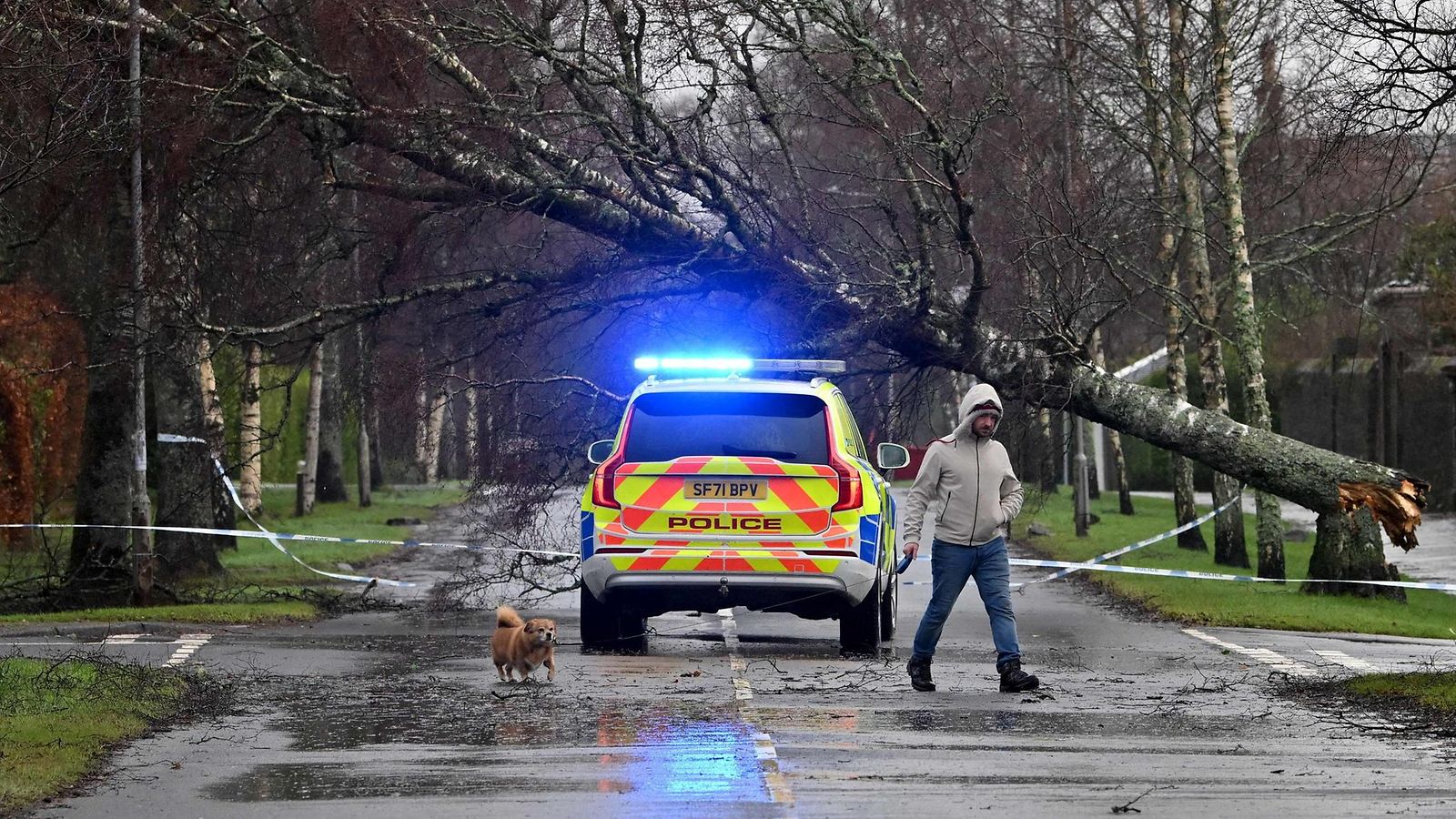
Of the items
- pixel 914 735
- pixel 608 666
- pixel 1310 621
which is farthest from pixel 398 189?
pixel 914 735

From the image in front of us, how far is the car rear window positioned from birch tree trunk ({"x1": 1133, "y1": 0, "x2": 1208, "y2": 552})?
11801mm

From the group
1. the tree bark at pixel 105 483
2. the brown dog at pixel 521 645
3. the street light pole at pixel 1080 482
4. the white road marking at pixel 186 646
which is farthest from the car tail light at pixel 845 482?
the street light pole at pixel 1080 482

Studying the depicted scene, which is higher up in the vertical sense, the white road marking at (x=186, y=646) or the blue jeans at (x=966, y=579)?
the blue jeans at (x=966, y=579)

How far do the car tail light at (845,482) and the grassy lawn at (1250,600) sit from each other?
552cm

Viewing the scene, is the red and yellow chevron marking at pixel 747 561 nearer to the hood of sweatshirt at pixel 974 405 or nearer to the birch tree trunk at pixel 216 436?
the hood of sweatshirt at pixel 974 405

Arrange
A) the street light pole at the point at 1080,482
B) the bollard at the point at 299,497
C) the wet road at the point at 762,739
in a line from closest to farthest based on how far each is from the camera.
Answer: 1. the wet road at the point at 762,739
2. the street light pole at the point at 1080,482
3. the bollard at the point at 299,497

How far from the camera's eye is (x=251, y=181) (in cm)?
2155

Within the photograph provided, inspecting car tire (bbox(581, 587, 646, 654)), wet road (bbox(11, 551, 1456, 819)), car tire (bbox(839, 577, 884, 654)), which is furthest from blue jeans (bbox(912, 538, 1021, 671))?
car tire (bbox(581, 587, 646, 654))

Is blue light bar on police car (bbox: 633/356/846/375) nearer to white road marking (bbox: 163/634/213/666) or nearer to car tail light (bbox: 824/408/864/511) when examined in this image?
car tail light (bbox: 824/408/864/511)

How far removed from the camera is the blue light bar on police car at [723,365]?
14469mm

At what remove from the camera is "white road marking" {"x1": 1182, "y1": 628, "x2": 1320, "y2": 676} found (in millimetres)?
13648

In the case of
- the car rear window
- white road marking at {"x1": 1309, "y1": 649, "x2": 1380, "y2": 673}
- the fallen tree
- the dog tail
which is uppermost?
the fallen tree

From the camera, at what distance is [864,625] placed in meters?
14.1

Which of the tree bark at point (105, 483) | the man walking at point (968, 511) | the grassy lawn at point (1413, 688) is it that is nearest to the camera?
the grassy lawn at point (1413, 688)
